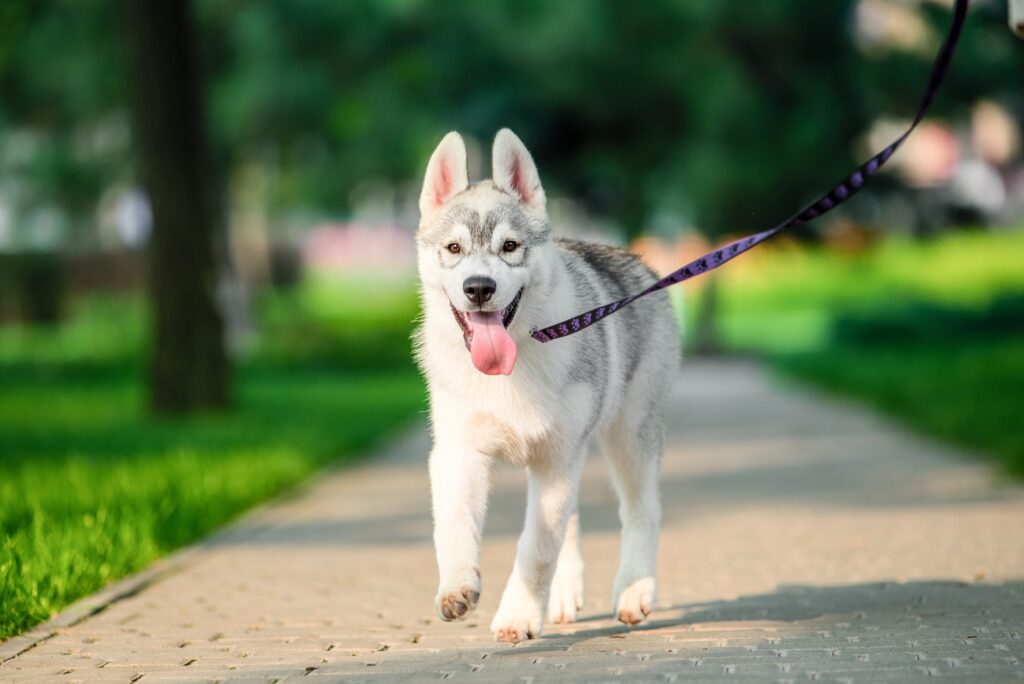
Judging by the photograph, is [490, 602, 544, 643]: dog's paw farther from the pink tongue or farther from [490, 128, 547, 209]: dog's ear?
[490, 128, 547, 209]: dog's ear

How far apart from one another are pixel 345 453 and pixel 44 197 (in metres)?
17.2

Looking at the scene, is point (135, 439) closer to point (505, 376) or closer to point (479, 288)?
point (505, 376)

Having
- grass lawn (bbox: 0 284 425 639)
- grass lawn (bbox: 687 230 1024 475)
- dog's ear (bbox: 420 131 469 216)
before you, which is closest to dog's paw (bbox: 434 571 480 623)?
dog's ear (bbox: 420 131 469 216)

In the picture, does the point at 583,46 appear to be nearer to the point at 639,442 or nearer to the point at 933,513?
the point at 933,513

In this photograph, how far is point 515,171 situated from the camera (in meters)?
6.16

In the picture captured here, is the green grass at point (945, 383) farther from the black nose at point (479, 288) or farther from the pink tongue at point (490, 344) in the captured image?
the black nose at point (479, 288)

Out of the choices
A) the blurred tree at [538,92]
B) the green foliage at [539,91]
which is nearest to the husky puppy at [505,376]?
the blurred tree at [538,92]

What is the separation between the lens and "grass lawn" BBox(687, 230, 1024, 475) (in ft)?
51.4

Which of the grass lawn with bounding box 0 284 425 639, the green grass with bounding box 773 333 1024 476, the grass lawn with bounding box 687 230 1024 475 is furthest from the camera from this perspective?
the grass lawn with bounding box 687 230 1024 475

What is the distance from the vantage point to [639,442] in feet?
22.5

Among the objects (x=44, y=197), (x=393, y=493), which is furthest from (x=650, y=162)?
(x=393, y=493)

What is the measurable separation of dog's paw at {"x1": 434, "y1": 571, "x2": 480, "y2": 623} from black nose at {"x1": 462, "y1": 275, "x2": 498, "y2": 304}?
100 cm

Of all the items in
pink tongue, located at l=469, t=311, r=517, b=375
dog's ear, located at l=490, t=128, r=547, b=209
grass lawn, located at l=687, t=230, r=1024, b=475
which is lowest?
pink tongue, located at l=469, t=311, r=517, b=375

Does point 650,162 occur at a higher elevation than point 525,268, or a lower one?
higher
